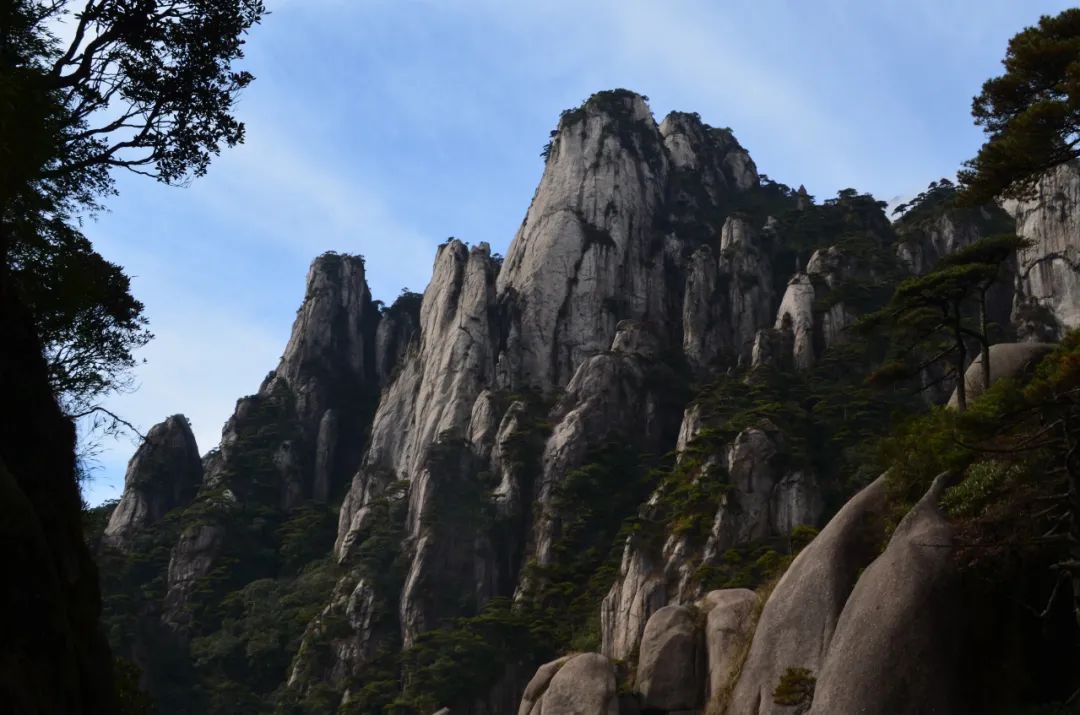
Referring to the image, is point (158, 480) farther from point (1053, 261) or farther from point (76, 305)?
point (76, 305)

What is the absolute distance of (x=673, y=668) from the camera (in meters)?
29.3

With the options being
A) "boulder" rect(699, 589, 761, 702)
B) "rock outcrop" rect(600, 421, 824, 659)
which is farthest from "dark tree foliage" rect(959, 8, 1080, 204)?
"rock outcrop" rect(600, 421, 824, 659)

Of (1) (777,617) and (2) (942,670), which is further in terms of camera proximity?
(1) (777,617)

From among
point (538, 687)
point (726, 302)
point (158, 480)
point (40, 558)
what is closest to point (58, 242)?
point (40, 558)

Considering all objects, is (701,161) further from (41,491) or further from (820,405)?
(41,491)

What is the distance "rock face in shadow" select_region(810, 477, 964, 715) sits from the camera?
60.7ft

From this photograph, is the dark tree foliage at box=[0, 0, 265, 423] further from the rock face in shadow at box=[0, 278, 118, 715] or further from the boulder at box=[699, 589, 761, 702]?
the boulder at box=[699, 589, 761, 702]

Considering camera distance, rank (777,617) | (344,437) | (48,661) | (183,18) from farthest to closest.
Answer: (344,437) < (777,617) < (183,18) < (48,661)

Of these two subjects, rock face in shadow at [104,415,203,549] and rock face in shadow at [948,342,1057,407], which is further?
rock face in shadow at [104,415,203,549]

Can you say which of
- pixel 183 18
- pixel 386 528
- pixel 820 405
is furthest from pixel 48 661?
pixel 386 528

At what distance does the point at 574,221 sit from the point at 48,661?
83.4 m

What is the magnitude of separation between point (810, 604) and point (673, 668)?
8061 mm

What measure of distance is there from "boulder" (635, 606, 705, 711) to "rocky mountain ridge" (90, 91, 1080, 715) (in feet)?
0.22

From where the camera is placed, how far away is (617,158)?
97562mm
